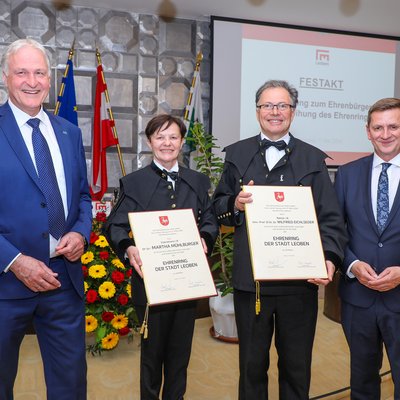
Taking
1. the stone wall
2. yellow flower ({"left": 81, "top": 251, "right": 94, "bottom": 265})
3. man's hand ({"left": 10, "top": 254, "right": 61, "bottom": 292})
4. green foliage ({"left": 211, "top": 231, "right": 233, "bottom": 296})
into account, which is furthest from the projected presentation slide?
man's hand ({"left": 10, "top": 254, "right": 61, "bottom": 292})

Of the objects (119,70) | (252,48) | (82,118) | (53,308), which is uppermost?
(252,48)

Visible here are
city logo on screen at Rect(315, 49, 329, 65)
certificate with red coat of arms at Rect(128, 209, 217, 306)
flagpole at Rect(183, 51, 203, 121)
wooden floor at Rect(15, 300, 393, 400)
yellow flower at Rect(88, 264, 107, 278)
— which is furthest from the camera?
city logo on screen at Rect(315, 49, 329, 65)

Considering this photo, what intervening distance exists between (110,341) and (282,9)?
3900 mm

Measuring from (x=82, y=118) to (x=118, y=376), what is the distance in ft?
9.79

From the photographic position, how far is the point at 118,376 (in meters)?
3.04

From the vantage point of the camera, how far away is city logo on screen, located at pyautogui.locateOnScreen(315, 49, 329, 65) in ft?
18.9

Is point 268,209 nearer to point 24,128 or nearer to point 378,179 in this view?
point 378,179

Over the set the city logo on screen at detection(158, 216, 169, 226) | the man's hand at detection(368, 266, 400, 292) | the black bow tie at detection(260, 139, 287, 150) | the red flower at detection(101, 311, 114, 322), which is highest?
the black bow tie at detection(260, 139, 287, 150)

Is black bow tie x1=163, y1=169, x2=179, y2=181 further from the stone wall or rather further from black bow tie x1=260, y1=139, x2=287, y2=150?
the stone wall

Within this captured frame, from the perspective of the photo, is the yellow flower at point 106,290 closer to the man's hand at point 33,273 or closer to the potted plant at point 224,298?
the potted plant at point 224,298

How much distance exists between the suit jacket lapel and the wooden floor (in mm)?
1601

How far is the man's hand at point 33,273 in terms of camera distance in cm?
169

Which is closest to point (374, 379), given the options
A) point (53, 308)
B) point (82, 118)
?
point (53, 308)

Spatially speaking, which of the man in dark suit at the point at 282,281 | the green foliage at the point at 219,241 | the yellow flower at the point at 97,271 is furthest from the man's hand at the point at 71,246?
the green foliage at the point at 219,241
